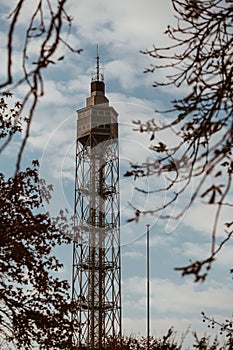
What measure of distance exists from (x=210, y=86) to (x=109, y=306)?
2398cm

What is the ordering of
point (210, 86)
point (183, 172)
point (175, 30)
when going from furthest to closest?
point (175, 30), point (210, 86), point (183, 172)

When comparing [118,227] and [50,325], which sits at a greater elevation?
[118,227]

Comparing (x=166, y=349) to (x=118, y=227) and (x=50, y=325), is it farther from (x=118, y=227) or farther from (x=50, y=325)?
(x=118, y=227)

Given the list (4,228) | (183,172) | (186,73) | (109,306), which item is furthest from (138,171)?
(109,306)

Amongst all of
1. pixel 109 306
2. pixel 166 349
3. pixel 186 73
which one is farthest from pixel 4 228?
pixel 109 306

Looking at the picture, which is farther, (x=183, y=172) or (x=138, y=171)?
(x=138, y=171)

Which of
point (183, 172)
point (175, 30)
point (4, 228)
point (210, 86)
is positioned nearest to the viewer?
point (183, 172)

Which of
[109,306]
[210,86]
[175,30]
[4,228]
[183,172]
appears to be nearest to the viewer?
[183,172]

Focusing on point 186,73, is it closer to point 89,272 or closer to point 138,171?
point 138,171

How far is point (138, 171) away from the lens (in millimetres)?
3826

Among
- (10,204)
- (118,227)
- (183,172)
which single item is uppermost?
(118,227)

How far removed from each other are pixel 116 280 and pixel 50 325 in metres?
19.0

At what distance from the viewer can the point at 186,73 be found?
14.1 ft

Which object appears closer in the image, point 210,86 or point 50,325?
point 210,86
